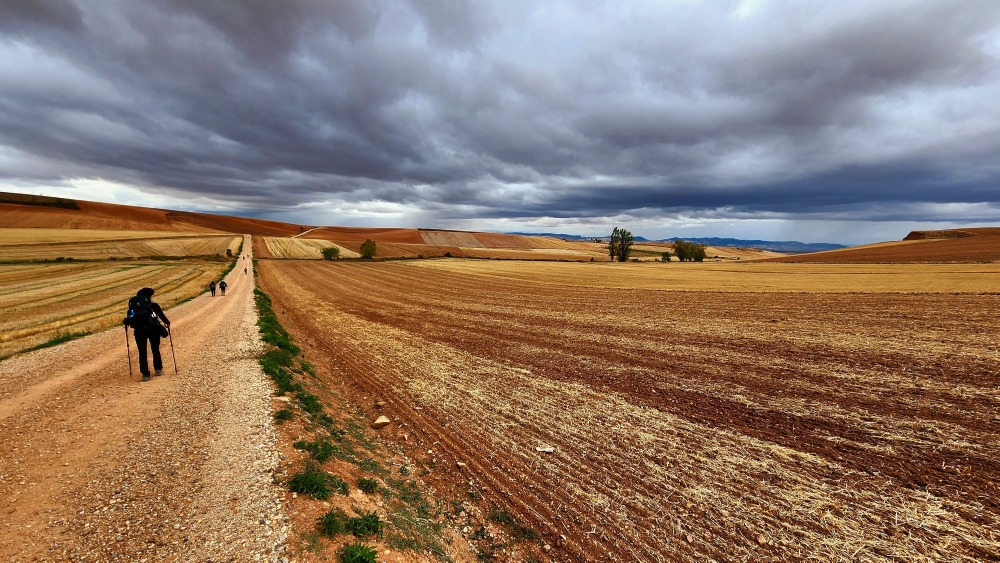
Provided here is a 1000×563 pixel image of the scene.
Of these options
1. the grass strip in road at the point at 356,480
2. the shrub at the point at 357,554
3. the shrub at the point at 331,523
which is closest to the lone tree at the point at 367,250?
the grass strip in road at the point at 356,480

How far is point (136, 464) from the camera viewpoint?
651 centimetres

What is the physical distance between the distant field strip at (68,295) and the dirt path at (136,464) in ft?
29.1

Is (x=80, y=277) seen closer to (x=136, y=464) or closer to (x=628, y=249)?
Result: (x=136, y=464)

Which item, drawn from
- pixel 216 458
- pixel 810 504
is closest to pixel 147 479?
pixel 216 458

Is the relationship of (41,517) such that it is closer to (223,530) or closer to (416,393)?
(223,530)

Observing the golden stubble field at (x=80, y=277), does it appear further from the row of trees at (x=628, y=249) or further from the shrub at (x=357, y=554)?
the row of trees at (x=628, y=249)

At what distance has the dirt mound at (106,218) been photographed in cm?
10719

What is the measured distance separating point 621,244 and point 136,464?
113775 millimetres

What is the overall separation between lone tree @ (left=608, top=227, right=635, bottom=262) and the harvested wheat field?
90.4 m

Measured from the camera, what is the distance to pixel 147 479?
610 cm

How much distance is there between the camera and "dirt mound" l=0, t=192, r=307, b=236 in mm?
107188

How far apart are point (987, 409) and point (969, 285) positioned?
122 ft

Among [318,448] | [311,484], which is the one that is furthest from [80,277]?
[311,484]

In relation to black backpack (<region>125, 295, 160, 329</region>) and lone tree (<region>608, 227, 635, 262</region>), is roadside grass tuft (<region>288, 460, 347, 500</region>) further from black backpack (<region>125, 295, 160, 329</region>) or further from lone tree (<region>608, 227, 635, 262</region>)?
lone tree (<region>608, 227, 635, 262</region>)
